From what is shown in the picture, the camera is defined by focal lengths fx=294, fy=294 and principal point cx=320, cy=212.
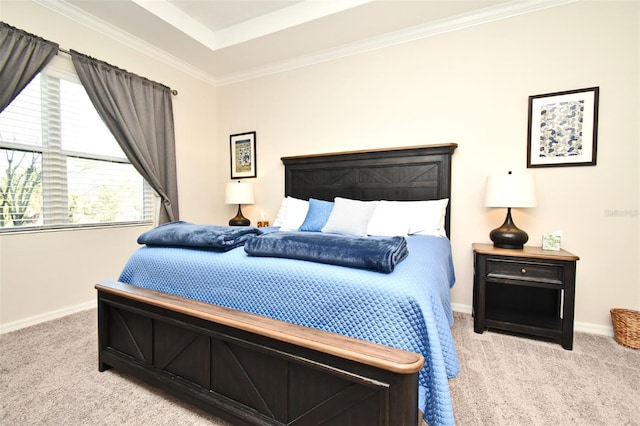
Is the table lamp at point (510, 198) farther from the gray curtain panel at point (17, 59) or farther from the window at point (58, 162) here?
the gray curtain panel at point (17, 59)

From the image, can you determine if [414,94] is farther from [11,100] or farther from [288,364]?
[11,100]

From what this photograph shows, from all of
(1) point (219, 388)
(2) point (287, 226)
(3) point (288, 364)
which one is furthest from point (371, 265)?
(2) point (287, 226)

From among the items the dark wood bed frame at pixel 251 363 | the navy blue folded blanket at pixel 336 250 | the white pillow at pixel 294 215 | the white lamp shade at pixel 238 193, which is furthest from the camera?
the white lamp shade at pixel 238 193

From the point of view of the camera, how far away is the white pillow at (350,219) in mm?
2496

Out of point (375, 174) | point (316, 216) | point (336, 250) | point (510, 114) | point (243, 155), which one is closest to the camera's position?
point (336, 250)

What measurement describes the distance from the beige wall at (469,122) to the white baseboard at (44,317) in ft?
0.10

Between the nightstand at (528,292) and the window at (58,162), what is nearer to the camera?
the nightstand at (528,292)

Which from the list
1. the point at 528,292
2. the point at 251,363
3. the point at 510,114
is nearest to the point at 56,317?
the point at 251,363

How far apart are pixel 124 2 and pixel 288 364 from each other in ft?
10.4

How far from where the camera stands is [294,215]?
3.01 meters

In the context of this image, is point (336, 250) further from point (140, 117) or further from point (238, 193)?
point (140, 117)

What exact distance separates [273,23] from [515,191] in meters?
2.73

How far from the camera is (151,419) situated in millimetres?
1372

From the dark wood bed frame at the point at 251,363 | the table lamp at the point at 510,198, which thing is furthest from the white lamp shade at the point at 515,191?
the dark wood bed frame at the point at 251,363
